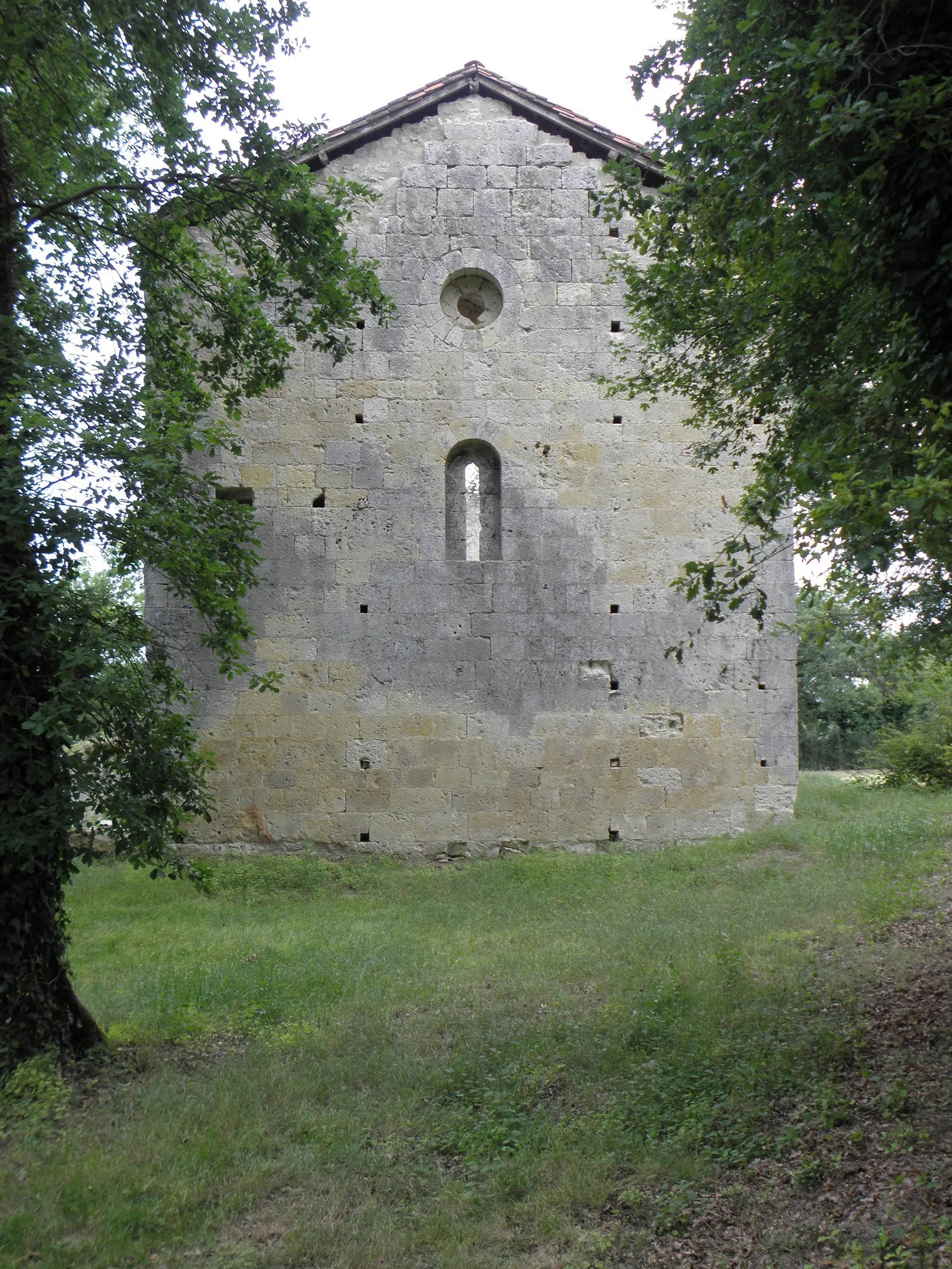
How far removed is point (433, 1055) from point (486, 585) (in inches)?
239

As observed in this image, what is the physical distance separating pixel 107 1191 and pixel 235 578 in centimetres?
333

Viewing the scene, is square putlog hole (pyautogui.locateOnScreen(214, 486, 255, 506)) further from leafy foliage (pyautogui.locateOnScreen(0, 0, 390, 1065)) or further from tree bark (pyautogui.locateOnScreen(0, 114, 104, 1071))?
tree bark (pyautogui.locateOnScreen(0, 114, 104, 1071))

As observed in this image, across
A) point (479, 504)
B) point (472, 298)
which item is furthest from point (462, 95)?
point (479, 504)

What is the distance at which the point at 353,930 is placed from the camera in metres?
8.14

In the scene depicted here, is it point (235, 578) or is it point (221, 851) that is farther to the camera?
point (221, 851)

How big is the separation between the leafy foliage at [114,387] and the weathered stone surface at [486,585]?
12.5ft

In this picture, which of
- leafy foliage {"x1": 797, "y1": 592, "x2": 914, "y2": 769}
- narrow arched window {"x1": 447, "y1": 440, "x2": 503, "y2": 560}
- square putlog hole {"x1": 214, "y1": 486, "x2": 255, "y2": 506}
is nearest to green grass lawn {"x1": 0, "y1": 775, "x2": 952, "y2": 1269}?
narrow arched window {"x1": 447, "y1": 440, "x2": 503, "y2": 560}

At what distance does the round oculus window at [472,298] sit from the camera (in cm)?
1102

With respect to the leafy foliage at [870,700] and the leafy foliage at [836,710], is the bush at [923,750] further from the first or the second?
the leafy foliage at [836,710]

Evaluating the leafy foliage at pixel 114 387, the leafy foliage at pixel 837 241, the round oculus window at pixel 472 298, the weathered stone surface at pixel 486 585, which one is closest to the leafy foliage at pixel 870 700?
the leafy foliage at pixel 837 241

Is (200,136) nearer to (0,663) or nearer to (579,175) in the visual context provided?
(0,663)

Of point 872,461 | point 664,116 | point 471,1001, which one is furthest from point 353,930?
point 664,116

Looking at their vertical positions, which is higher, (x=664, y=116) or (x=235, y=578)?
(x=664, y=116)

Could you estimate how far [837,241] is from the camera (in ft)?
13.0
